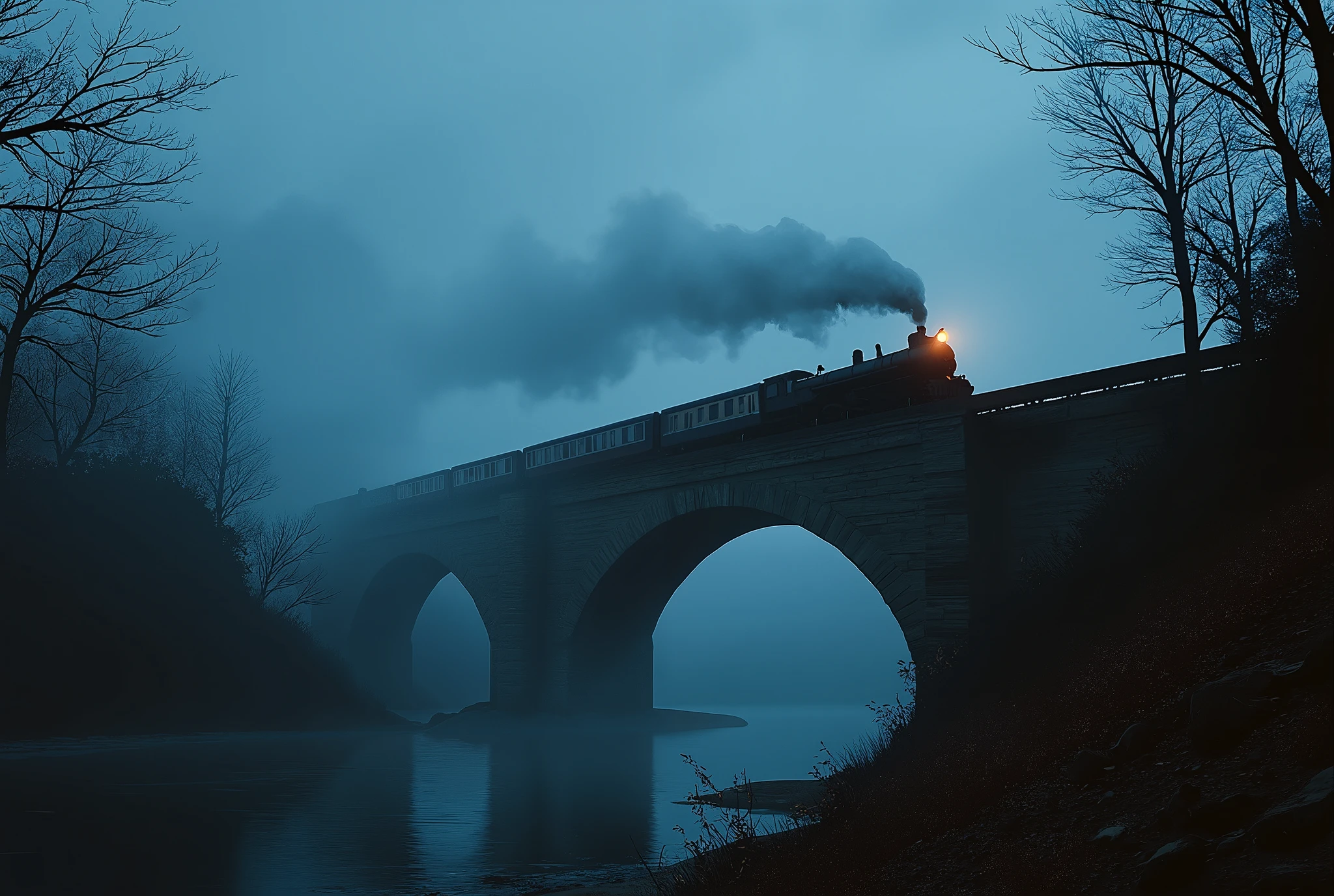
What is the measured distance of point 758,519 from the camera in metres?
31.3

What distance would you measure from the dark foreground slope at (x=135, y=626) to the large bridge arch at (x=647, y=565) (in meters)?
9.39

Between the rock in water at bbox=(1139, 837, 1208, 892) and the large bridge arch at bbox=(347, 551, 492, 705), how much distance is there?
4349 centimetres

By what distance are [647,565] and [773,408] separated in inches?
391

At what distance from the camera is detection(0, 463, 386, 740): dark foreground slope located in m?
26.2

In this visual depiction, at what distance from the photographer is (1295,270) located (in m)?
12.9

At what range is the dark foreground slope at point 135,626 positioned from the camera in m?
26.2

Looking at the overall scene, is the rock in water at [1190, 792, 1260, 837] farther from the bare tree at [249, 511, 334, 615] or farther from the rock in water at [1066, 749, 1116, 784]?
the bare tree at [249, 511, 334, 615]

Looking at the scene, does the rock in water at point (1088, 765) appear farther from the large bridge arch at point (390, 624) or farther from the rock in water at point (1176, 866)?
the large bridge arch at point (390, 624)

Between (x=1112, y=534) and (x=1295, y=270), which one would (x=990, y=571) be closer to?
(x=1112, y=534)

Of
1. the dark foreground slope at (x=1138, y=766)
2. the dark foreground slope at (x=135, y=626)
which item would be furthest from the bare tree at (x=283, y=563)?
the dark foreground slope at (x=1138, y=766)

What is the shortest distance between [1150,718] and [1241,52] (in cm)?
1154

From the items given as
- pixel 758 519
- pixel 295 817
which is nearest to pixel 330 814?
pixel 295 817

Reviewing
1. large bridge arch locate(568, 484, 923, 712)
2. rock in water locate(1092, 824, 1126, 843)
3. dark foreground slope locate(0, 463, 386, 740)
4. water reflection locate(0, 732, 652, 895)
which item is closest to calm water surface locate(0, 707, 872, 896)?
water reflection locate(0, 732, 652, 895)

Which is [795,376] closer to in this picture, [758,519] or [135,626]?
[758,519]
